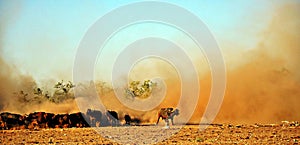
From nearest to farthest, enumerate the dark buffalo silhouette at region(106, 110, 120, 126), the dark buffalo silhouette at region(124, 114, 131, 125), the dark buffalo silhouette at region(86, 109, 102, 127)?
the dark buffalo silhouette at region(86, 109, 102, 127), the dark buffalo silhouette at region(106, 110, 120, 126), the dark buffalo silhouette at region(124, 114, 131, 125)

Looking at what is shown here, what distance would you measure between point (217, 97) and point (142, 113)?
304 inches

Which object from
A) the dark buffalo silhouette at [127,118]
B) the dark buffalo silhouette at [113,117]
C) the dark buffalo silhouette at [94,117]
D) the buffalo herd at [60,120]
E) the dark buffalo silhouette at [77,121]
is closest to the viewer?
the buffalo herd at [60,120]

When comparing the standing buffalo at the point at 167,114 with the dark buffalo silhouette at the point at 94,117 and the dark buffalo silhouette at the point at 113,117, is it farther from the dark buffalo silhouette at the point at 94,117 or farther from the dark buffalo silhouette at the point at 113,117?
the dark buffalo silhouette at the point at 113,117

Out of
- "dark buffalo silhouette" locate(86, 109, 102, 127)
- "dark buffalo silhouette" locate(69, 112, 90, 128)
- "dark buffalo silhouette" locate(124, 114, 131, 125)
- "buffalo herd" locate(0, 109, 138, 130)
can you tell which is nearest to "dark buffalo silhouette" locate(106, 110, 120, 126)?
"buffalo herd" locate(0, 109, 138, 130)

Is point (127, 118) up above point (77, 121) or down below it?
above

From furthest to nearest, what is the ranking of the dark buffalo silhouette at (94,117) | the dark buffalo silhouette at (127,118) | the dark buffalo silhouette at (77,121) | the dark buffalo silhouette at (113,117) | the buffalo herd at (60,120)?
the dark buffalo silhouette at (127,118), the dark buffalo silhouette at (113,117), the dark buffalo silhouette at (94,117), the dark buffalo silhouette at (77,121), the buffalo herd at (60,120)

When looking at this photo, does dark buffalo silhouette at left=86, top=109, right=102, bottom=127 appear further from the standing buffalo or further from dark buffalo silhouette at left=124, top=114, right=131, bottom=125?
the standing buffalo

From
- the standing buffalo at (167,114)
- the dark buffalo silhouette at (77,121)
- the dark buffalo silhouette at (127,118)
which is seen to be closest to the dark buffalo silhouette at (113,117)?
the dark buffalo silhouette at (127,118)

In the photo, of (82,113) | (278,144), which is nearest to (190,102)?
(82,113)

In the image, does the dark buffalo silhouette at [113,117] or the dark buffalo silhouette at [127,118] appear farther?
the dark buffalo silhouette at [127,118]

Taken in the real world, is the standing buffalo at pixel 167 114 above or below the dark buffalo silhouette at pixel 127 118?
below

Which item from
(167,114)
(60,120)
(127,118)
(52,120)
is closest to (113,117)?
(127,118)

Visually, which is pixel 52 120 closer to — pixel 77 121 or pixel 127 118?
pixel 77 121

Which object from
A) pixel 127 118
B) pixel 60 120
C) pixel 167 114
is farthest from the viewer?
pixel 127 118
